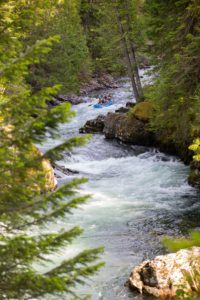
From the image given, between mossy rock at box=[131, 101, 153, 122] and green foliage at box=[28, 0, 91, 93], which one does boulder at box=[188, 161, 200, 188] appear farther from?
green foliage at box=[28, 0, 91, 93]

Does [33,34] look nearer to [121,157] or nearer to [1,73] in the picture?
[121,157]

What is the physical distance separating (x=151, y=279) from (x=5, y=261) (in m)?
4.58

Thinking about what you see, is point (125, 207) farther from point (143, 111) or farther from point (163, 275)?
point (143, 111)

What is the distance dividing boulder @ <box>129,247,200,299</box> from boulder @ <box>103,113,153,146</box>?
10.9 m

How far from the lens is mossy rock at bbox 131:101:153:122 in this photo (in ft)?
61.1

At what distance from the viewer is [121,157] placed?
1770 centimetres

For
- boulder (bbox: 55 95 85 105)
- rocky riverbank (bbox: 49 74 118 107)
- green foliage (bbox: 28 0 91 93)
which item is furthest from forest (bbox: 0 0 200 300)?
rocky riverbank (bbox: 49 74 118 107)

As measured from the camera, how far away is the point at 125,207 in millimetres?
12102

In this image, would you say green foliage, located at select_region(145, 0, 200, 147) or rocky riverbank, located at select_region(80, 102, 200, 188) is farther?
rocky riverbank, located at select_region(80, 102, 200, 188)

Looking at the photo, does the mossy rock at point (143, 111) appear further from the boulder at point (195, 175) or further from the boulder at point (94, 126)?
the boulder at point (195, 175)

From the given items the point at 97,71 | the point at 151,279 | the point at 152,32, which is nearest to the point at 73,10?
the point at 97,71

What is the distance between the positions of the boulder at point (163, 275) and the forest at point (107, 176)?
0.06ft

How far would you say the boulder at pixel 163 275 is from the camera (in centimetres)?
711

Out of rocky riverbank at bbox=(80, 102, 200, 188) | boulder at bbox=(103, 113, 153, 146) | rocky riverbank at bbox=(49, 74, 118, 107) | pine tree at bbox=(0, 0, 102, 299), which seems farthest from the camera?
rocky riverbank at bbox=(49, 74, 118, 107)
